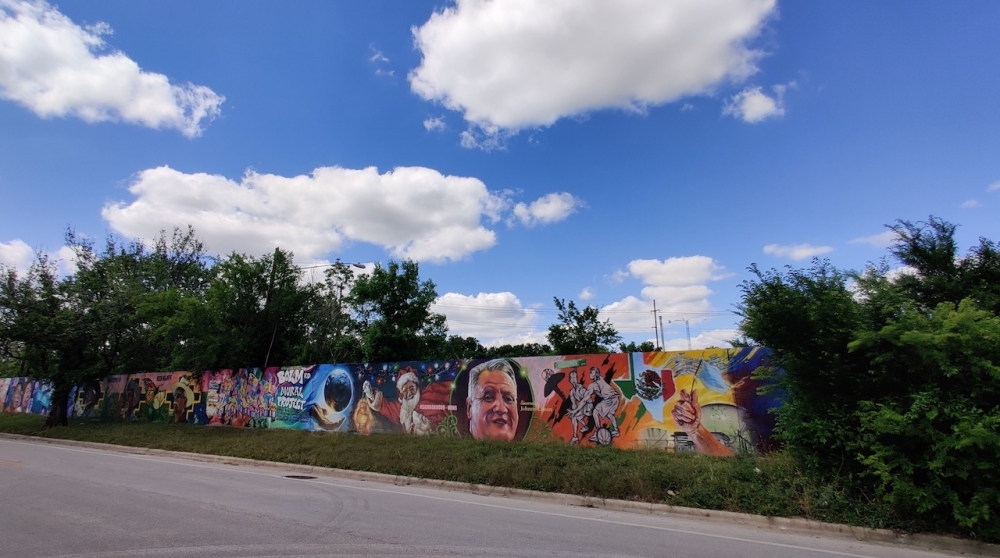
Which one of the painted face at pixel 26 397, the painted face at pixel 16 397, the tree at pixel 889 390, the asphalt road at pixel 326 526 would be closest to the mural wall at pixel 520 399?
the tree at pixel 889 390

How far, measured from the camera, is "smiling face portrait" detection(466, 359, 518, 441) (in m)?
15.6

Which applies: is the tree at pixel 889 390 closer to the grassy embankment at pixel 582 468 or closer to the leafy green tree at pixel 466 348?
the grassy embankment at pixel 582 468

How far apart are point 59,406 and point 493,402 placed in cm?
2184

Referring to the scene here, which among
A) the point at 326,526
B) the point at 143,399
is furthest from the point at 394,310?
the point at 326,526

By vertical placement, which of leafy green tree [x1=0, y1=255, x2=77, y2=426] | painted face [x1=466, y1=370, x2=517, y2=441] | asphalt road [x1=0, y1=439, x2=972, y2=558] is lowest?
asphalt road [x1=0, y1=439, x2=972, y2=558]

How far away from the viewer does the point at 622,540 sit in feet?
21.7

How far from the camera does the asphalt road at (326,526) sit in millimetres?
5816

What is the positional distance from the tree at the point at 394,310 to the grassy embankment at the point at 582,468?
11.6 meters

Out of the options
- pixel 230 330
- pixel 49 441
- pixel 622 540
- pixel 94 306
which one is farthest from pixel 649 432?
Answer: pixel 94 306

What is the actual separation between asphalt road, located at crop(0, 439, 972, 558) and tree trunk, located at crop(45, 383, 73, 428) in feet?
54.8

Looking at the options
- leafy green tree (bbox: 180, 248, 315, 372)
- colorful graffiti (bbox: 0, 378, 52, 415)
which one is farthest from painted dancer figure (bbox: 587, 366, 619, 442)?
colorful graffiti (bbox: 0, 378, 52, 415)

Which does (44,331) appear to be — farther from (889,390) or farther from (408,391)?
(889,390)

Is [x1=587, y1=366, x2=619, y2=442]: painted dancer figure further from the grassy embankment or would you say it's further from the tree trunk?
the tree trunk

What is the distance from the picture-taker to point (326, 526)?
6.82 meters
